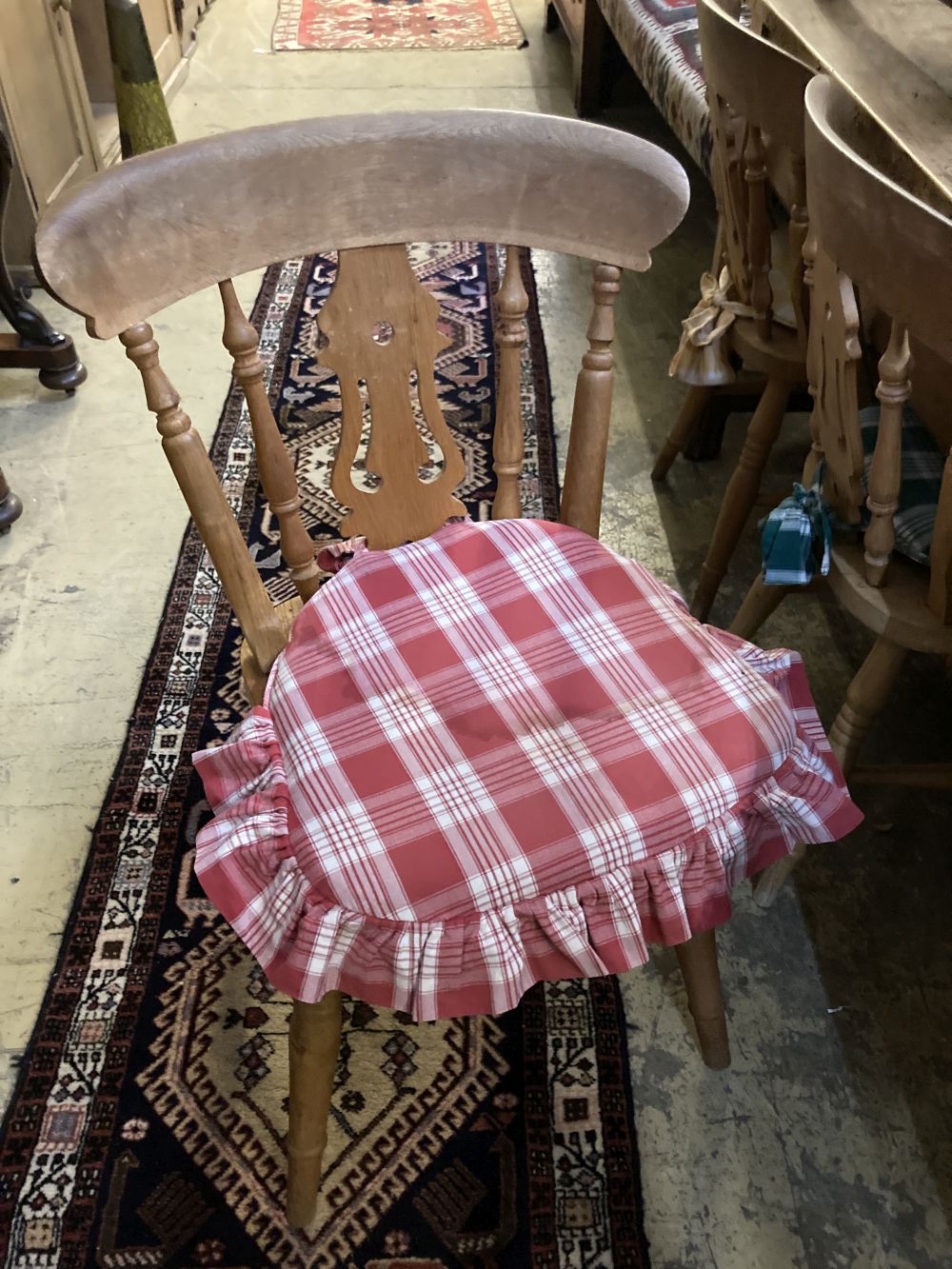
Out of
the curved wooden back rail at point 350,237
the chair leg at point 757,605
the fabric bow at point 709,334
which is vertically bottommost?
the chair leg at point 757,605

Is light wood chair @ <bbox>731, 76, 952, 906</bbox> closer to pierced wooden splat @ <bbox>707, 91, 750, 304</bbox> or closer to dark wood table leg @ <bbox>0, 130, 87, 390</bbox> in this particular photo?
pierced wooden splat @ <bbox>707, 91, 750, 304</bbox>

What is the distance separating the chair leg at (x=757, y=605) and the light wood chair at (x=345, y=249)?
1.32ft

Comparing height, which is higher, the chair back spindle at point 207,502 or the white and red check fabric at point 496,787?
the chair back spindle at point 207,502

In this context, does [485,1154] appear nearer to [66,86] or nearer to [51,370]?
[51,370]

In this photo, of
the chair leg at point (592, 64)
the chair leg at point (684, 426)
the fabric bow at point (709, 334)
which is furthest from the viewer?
the chair leg at point (592, 64)

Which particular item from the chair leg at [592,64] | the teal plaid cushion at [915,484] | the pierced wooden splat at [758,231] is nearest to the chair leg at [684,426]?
the pierced wooden splat at [758,231]

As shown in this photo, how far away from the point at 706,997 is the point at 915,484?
1.99 ft

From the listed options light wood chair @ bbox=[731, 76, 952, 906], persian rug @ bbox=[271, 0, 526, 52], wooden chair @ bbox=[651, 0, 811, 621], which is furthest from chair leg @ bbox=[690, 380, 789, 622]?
persian rug @ bbox=[271, 0, 526, 52]

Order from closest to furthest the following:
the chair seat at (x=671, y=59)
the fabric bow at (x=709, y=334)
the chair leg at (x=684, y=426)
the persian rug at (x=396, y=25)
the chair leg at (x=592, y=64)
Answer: the fabric bow at (x=709, y=334) → the chair leg at (x=684, y=426) → the chair seat at (x=671, y=59) → the chair leg at (x=592, y=64) → the persian rug at (x=396, y=25)

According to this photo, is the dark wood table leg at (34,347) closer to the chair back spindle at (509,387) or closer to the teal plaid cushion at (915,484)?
the chair back spindle at (509,387)

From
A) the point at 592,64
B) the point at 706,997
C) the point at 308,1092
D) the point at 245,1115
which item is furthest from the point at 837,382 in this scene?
the point at 592,64

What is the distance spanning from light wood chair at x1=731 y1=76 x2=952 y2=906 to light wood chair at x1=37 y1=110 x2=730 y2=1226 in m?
0.15

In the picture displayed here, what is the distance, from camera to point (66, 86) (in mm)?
2449

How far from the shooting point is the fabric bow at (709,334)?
1.44m
